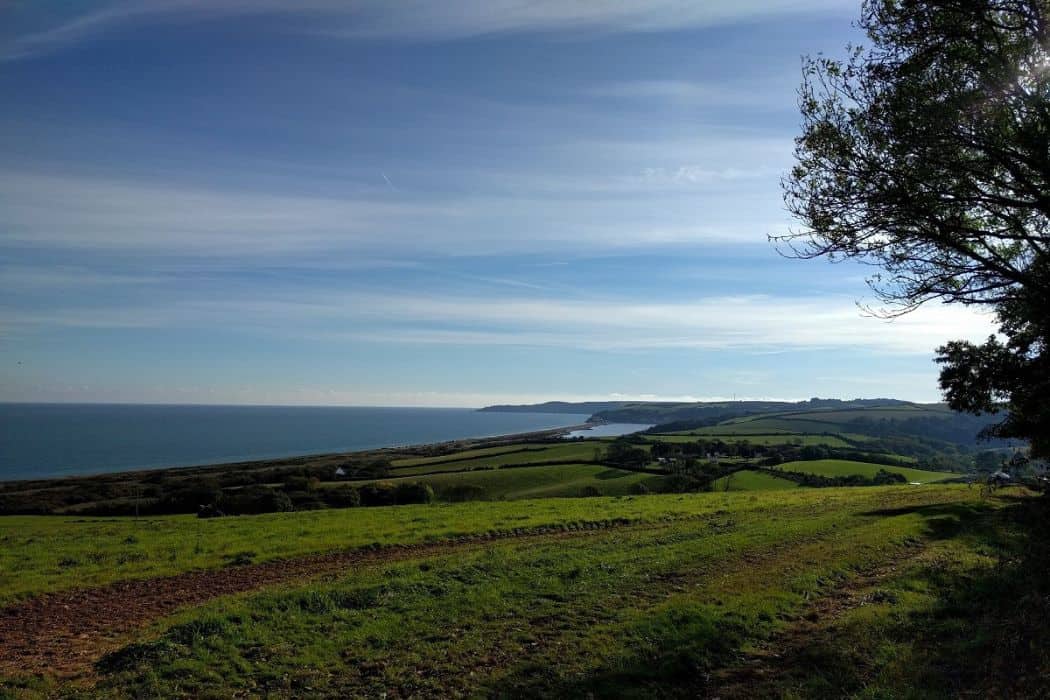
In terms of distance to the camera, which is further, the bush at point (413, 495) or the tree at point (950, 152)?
the bush at point (413, 495)

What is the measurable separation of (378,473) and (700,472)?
56226 millimetres

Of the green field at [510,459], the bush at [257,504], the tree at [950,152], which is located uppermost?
the tree at [950,152]

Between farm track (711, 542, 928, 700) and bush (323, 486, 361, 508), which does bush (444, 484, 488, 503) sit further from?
farm track (711, 542, 928, 700)

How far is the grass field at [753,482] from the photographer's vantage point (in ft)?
243

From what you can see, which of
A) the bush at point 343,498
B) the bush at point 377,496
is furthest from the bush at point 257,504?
the bush at point 377,496

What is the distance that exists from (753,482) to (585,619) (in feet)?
232

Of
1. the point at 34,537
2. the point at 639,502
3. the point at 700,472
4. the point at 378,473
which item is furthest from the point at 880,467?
the point at 34,537

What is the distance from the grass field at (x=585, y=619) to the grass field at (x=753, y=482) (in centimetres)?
4882

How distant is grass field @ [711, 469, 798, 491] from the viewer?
74.1 meters

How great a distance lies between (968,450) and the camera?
154 m

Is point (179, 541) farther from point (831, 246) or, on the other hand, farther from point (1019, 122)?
point (1019, 122)

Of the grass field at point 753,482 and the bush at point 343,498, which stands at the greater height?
the bush at point 343,498

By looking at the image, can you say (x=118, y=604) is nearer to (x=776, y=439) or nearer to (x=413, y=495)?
(x=413, y=495)

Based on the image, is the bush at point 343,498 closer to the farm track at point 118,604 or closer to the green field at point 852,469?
the farm track at point 118,604
